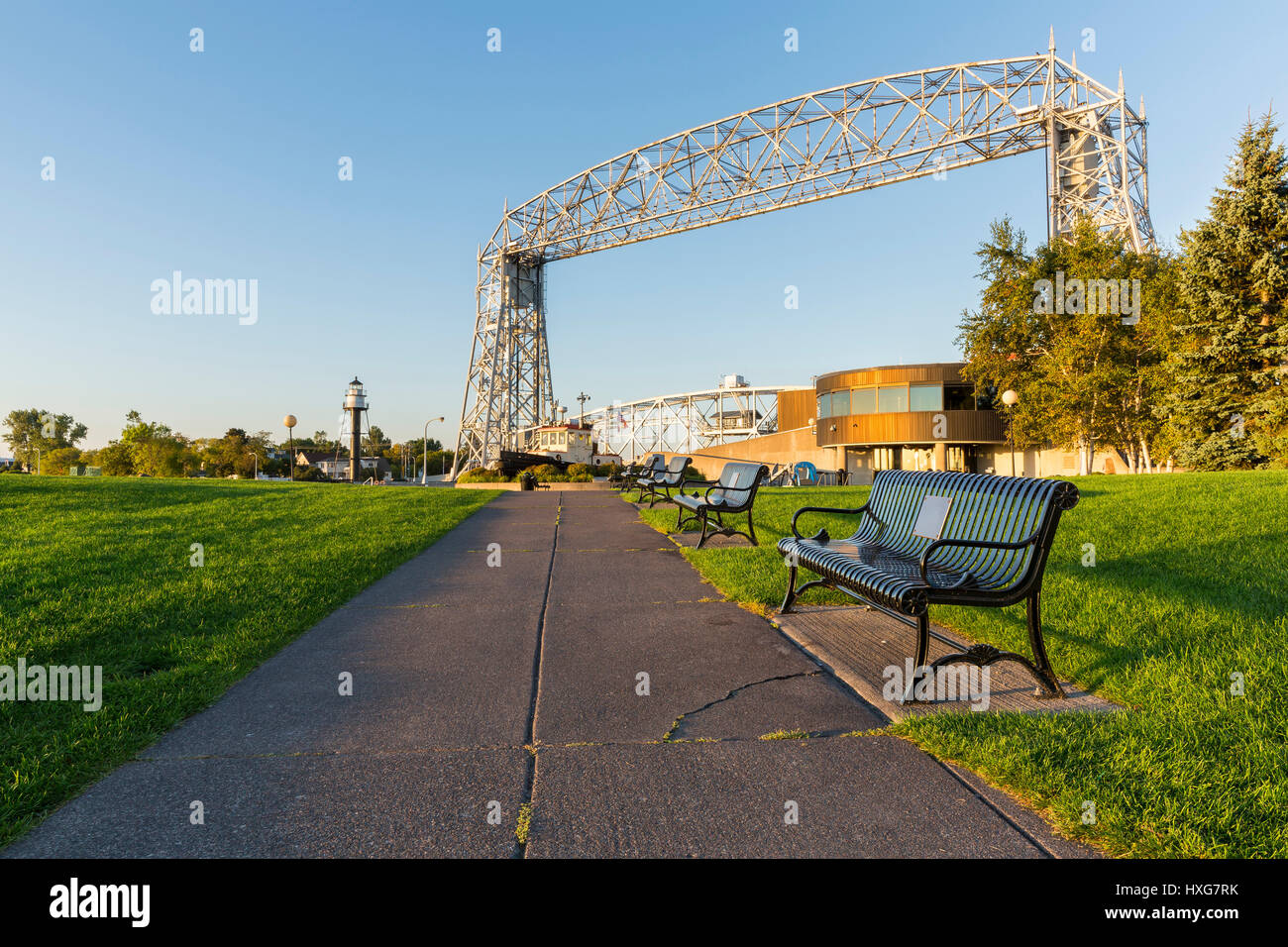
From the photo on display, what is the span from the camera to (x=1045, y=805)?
2.21 metres

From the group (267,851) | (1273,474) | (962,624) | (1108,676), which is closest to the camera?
(267,851)

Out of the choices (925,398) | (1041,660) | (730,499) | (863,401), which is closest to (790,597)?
(1041,660)

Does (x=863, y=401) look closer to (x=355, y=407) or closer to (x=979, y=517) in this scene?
(x=355, y=407)

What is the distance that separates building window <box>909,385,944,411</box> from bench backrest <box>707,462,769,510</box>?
2907cm

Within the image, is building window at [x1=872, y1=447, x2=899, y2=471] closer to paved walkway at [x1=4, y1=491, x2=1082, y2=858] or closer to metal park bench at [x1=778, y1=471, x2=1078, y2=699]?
metal park bench at [x1=778, y1=471, x2=1078, y2=699]

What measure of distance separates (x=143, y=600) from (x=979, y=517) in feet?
20.2

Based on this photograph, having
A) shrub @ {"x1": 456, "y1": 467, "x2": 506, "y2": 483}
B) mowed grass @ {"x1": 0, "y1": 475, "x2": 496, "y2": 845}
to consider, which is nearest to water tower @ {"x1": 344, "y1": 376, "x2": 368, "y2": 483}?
shrub @ {"x1": 456, "y1": 467, "x2": 506, "y2": 483}

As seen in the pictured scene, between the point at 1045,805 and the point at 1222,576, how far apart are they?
4493 millimetres

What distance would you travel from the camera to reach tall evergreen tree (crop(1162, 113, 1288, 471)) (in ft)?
62.9

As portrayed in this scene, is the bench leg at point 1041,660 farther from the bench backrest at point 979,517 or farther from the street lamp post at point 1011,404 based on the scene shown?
the street lamp post at point 1011,404

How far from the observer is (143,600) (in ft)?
16.2

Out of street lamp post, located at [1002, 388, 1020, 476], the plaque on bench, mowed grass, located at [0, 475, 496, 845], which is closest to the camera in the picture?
mowed grass, located at [0, 475, 496, 845]
